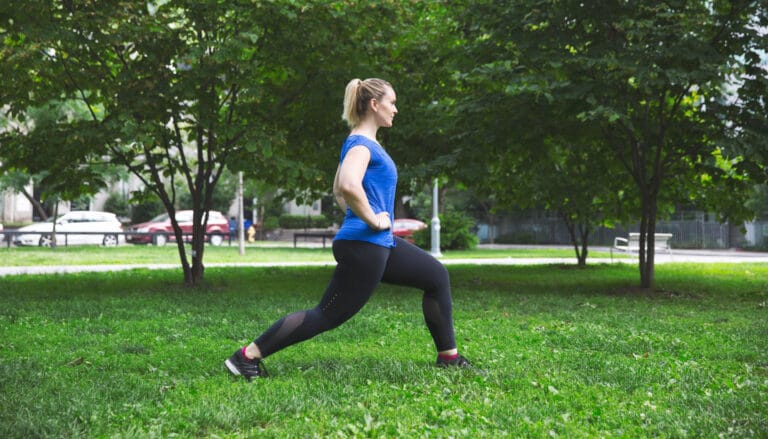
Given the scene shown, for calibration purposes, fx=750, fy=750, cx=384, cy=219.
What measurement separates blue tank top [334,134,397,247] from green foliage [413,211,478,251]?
2575cm

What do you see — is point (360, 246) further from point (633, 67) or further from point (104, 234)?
point (104, 234)

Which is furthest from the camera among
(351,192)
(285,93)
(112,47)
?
(285,93)

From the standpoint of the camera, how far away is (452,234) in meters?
30.9

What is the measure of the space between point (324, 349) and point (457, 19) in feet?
23.6

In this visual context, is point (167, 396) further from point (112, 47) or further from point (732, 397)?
point (112, 47)

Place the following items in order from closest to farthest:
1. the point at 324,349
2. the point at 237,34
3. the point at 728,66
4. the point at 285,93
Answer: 1. the point at 324,349
2. the point at 728,66
3. the point at 237,34
4. the point at 285,93

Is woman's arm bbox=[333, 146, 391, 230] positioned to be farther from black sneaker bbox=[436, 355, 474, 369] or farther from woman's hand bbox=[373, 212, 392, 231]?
black sneaker bbox=[436, 355, 474, 369]

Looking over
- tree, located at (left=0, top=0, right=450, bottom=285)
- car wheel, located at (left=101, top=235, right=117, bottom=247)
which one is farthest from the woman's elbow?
car wheel, located at (left=101, top=235, right=117, bottom=247)

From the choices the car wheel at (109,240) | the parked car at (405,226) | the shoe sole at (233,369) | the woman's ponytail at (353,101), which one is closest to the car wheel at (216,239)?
the car wheel at (109,240)

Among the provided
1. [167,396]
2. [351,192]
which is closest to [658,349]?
[351,192]

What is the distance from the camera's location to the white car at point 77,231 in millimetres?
29109

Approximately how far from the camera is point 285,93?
12547 millimetres

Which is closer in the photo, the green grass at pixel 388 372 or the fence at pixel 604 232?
the green grass at pixel 388 372

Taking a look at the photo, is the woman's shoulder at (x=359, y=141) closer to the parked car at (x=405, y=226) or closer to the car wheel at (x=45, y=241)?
the parked car at (x=405, y=226)
